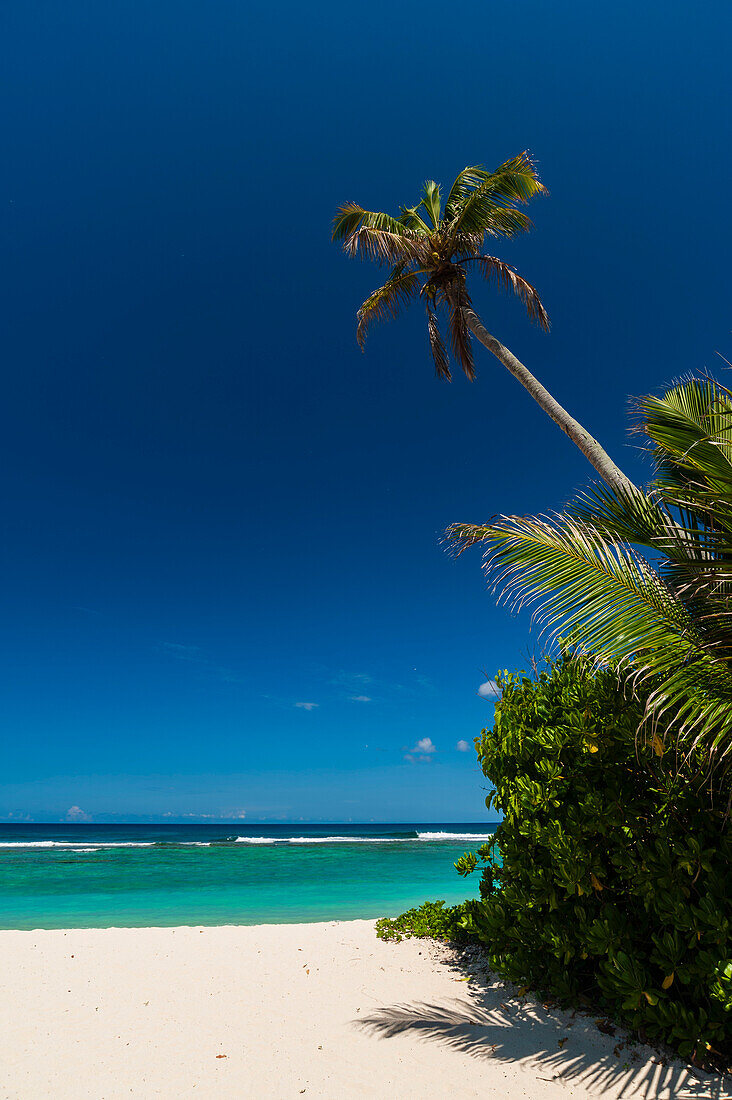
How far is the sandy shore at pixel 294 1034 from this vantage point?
373 cm

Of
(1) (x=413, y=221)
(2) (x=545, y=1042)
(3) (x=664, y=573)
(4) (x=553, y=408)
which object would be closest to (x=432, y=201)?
(1) (x=413, y=221)

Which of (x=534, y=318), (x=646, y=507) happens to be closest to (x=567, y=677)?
(x=646, y=507)

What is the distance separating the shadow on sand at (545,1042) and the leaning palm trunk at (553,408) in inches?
166

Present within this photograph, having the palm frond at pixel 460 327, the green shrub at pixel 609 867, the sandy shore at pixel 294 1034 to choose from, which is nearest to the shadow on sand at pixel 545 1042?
the sandy shore at pixel 294 1034

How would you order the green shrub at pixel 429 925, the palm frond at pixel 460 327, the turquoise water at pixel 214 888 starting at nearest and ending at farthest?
the green shrub at pixel 429 925 → the palm frond at pixel 460 327 → the turquoise water at pixel 214 888

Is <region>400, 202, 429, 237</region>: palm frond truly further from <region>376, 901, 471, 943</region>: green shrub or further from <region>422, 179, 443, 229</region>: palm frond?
<region>376, 901, 471, 943</region>: green shrub

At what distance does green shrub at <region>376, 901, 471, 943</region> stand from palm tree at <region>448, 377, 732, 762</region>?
467cm

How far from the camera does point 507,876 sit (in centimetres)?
502

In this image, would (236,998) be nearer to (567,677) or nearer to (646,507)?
(567,677)

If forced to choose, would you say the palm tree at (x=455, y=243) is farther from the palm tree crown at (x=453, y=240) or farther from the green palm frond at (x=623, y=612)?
the green palm frond at (x=623, y=612)

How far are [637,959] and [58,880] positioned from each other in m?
22.4

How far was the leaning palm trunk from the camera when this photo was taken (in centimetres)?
610

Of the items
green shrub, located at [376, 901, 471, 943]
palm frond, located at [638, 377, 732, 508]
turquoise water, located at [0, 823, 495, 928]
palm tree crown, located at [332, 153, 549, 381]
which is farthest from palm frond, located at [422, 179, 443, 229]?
turquoise water, located at [0, 823, 495, 928]

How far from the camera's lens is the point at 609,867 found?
433 cm
